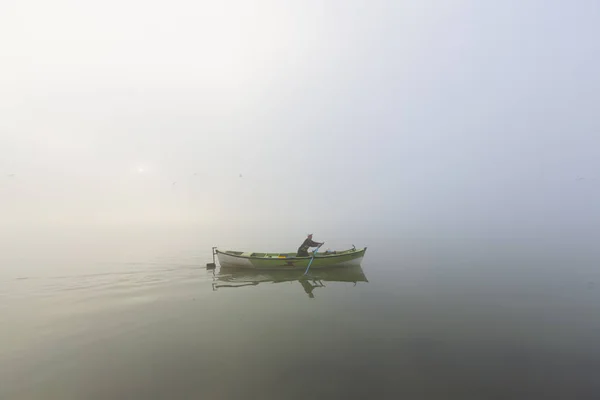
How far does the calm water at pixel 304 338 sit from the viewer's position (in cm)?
831

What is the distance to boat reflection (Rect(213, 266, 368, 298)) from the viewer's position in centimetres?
2156

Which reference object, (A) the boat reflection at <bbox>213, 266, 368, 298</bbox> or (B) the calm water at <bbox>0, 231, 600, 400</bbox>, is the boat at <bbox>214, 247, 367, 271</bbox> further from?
(B) the calm water at <bbox>0, 231, 600, 400</bbox>

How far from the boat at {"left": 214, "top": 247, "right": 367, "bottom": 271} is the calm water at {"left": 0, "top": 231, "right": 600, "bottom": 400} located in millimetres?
1880

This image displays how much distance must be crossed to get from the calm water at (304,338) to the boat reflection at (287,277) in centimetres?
33

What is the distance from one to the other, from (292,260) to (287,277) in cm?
154

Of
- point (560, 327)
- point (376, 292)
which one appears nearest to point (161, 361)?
point (376, 292)

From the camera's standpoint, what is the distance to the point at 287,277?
77.8 feet

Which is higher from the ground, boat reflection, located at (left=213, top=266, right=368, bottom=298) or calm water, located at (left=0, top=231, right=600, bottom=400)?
boat reflection, located at (left=213, top=266, right=368, bottom=298)

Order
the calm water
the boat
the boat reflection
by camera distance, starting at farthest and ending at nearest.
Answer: the boat, the boat reflection, the calm water

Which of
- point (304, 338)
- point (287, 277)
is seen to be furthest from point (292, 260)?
point (304, 338)

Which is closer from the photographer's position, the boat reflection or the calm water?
the calm water

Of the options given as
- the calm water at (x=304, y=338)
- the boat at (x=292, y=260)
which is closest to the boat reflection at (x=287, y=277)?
the calm water at (x=304, y=338)

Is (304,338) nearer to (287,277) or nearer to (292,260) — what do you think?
(287,277)

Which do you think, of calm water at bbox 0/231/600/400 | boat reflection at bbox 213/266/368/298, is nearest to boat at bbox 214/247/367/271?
boat reflection at bbox 213/266/368/298
